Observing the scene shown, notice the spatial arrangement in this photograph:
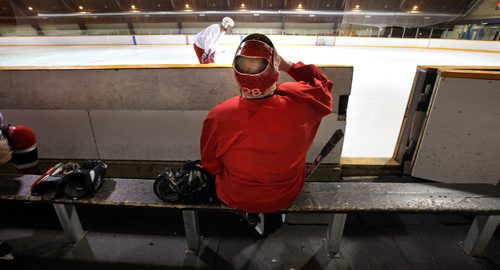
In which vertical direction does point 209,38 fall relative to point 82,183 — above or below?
above

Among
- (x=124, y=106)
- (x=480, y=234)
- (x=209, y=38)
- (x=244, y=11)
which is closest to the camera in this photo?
(x=480, y=234)

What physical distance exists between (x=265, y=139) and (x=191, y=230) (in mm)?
1019

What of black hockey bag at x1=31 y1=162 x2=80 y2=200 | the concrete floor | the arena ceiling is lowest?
the concrete floor

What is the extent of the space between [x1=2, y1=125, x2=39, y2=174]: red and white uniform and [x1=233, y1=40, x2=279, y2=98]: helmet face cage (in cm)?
194

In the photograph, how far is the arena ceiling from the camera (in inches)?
726

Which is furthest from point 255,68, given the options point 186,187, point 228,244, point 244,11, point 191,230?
point 244,11

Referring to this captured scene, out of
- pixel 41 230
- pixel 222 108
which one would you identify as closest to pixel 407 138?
pixel 222 108

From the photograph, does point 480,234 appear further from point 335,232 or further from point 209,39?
point 209,39

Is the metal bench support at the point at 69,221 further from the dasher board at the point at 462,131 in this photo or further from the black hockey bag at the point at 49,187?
the dasher board at the point at 462,131

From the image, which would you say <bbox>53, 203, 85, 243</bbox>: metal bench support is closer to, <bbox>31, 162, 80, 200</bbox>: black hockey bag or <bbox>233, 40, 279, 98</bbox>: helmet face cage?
<bbox>31, 162, 80, 200</bbox>: black hockey bag

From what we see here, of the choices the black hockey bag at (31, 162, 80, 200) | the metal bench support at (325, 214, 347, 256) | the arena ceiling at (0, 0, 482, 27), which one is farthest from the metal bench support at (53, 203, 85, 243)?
the arena ceiling at (0, 0, 482, 27)

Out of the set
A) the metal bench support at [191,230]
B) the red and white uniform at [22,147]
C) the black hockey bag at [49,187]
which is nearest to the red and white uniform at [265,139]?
the metal bench support at [191,230]

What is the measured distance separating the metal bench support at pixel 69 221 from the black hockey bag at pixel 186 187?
77 centimetres

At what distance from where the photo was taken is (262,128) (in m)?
1.04
